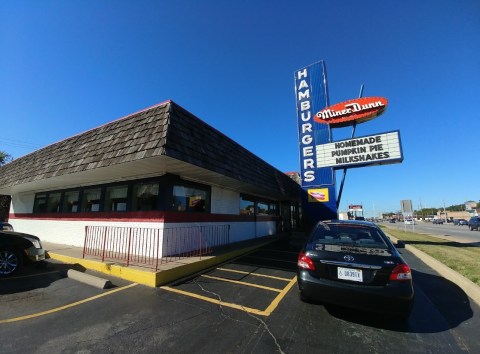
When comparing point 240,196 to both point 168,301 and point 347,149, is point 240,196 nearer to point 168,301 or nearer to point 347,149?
point 347,149

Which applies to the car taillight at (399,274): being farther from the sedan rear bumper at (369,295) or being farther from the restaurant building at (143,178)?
the restaurant building at (143,178)

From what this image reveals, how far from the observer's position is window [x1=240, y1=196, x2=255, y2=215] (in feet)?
45.9

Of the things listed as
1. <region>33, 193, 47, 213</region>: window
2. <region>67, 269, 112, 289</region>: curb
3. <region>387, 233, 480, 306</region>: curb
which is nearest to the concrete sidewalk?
<region>67, 269, 112, 289</region>: curb

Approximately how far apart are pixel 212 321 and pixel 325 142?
48.1 feet

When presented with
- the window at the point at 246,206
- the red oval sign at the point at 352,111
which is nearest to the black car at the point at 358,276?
the window at the point at 246,206

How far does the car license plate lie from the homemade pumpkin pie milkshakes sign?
12.4 m

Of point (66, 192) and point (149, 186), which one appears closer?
point (149, 186)

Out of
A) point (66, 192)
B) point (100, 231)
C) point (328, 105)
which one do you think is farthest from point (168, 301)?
point (328, 105)

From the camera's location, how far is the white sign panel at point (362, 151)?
14.1 meters

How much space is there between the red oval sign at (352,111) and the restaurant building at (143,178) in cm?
563

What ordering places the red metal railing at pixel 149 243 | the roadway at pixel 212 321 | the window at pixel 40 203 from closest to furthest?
the roadway at pixel 212 321 < the red metal railing at pixel 149 243 < the window at pixel 40 203

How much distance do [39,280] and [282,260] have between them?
7368 mm

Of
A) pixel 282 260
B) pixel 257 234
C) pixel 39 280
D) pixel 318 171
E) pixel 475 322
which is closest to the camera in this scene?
pixel 475 322

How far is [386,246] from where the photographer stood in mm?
4309
